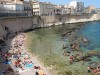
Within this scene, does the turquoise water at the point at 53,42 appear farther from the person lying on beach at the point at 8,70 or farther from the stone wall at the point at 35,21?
the person lying on beach at the point at 8,70

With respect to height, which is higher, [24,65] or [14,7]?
[14,7]

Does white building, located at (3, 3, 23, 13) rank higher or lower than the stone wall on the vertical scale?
higher

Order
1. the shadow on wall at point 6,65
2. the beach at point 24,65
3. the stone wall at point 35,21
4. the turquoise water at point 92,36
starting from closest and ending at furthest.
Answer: the shadow on wall at point 6,65
the beach at point 24,65
the turquoise water at point 92,36
the stone wall at point 35,21

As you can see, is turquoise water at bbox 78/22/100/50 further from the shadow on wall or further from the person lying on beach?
the person lying on beach

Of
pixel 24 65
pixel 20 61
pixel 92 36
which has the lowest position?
pixel 92 36

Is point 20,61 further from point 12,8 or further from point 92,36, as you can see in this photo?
point 12,8

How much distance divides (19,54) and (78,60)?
9.38 metres

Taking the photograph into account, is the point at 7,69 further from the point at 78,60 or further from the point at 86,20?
the point at 86,20

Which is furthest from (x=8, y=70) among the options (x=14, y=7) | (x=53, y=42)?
(x=14, y=7)

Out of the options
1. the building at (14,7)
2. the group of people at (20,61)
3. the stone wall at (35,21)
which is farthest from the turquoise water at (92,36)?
the building at (14,7)

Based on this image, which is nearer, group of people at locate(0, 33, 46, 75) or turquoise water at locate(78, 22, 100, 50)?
group of people at locate(0, 33, 46, 75)

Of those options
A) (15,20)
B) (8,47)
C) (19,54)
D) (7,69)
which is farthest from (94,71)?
(15,20)

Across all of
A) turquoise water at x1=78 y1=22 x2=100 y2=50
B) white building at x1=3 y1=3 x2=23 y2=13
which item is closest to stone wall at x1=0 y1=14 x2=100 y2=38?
white building at x1=3 y1=3 x2=23 y2=13

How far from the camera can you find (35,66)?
2655cm
